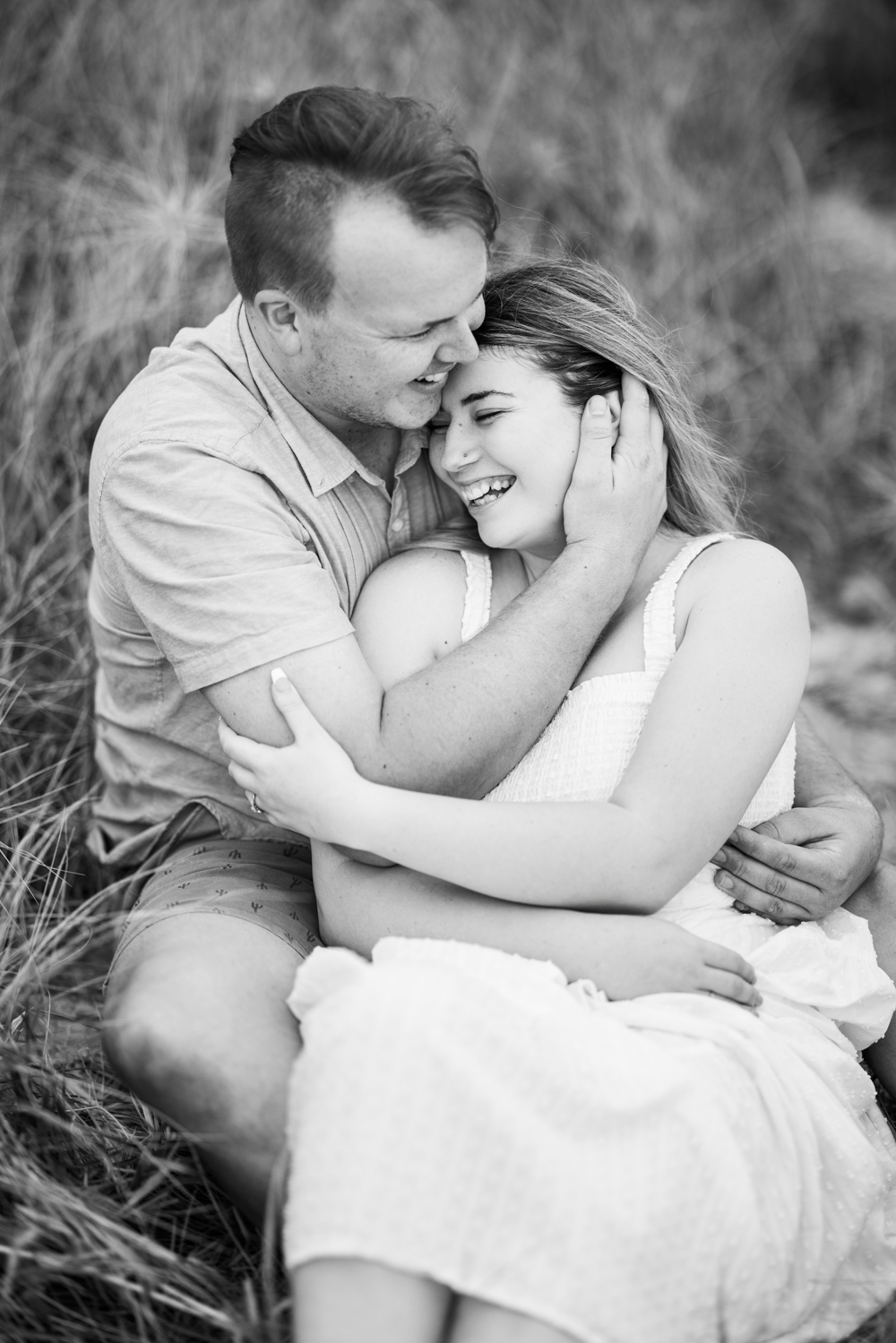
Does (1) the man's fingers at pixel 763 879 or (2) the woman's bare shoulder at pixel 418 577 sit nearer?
(1) the man's fingers at pixel 763 879

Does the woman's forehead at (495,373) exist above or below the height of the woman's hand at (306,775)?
above

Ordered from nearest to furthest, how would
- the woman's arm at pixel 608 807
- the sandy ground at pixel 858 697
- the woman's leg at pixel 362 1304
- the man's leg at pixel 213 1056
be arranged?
the woman's leg at pixel 362 1304, the man's leg at pixel 213 1056, the woman's arm at pixel 608 807, the sandy ground at pixel 858 697

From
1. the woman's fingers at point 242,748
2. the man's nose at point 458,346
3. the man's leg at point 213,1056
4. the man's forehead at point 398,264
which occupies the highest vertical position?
the man's forehead at point 398,264

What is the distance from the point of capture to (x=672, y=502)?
103 inches

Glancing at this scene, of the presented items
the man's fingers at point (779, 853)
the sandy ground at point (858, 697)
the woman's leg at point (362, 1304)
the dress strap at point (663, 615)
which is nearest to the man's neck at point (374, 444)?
the dress strap at point (663, 615)

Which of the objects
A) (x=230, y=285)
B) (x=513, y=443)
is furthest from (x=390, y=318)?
(x=230, y=285)

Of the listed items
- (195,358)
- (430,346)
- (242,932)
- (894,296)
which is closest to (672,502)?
(430,346)

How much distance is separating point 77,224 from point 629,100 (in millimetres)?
2642

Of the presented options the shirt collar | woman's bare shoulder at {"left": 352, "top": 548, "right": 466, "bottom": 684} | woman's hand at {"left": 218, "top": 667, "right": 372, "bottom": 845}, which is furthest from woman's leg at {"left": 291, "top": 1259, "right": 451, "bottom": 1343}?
the shirt collar

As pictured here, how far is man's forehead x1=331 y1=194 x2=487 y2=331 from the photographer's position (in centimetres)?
216

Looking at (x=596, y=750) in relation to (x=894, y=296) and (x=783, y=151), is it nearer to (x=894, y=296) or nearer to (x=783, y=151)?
(x=894, y=296)

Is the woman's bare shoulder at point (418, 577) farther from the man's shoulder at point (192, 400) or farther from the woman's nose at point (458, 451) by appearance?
the man's shoulder at point (192, 400)

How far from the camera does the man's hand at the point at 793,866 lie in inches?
87.8

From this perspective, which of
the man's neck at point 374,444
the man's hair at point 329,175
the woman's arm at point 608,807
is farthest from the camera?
the man's neck at point 374,444
